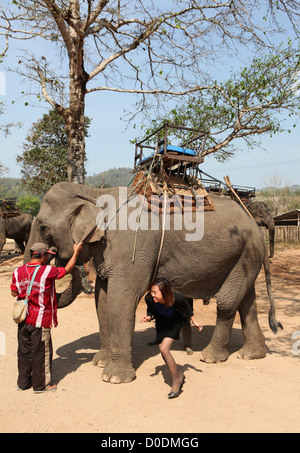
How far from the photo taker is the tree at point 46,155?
70.2 feet

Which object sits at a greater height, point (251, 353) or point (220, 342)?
point (220, 342)

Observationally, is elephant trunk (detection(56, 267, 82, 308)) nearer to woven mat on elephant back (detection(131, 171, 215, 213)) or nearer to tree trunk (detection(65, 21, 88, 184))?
woven mat on elephant back (detection(131, 171, 215, 213))

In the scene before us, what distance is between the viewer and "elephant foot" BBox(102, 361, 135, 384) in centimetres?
469

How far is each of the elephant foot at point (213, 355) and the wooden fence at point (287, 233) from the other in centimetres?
2082

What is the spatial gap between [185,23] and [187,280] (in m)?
9.33

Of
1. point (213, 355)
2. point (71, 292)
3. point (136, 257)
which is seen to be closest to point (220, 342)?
point (213, 355)

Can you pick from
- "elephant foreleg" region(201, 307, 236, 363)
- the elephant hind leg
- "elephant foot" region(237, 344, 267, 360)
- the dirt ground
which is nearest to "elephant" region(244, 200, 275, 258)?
the dirt ground

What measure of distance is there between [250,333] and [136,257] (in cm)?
228

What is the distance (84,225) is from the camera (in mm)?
4883

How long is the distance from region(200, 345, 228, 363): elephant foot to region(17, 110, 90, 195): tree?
55.3ft

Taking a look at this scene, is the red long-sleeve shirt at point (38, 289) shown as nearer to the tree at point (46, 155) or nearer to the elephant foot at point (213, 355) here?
the elephant foot at point (213, 355)

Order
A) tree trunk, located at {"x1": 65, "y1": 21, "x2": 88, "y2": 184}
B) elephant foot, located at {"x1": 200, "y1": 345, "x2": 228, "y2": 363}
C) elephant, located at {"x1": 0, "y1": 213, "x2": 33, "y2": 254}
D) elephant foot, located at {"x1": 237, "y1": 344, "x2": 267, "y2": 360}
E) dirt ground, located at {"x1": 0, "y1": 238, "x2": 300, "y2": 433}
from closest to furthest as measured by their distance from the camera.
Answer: dirt ground, located at {"x1": 0, "y1": 238, "x2": 300, "y2": 433}, elephant foot, located at {"x1": 200, "y1": 345, "x2": 228, "y2": 363}, elephant foot, located at {"x1": 237, "y1": 344, "x2": 267, "y2": 360}, tree trunk, located at {"x1": 65, "y1": 21, "x2": 88, "y2": 184}, elephant, located at {"x1": 0, "y1": 213, "x2": 33, "y2": 254}

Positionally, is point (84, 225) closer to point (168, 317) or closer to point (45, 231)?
point (45, 231)

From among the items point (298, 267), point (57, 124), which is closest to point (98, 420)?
point (298, 267)
